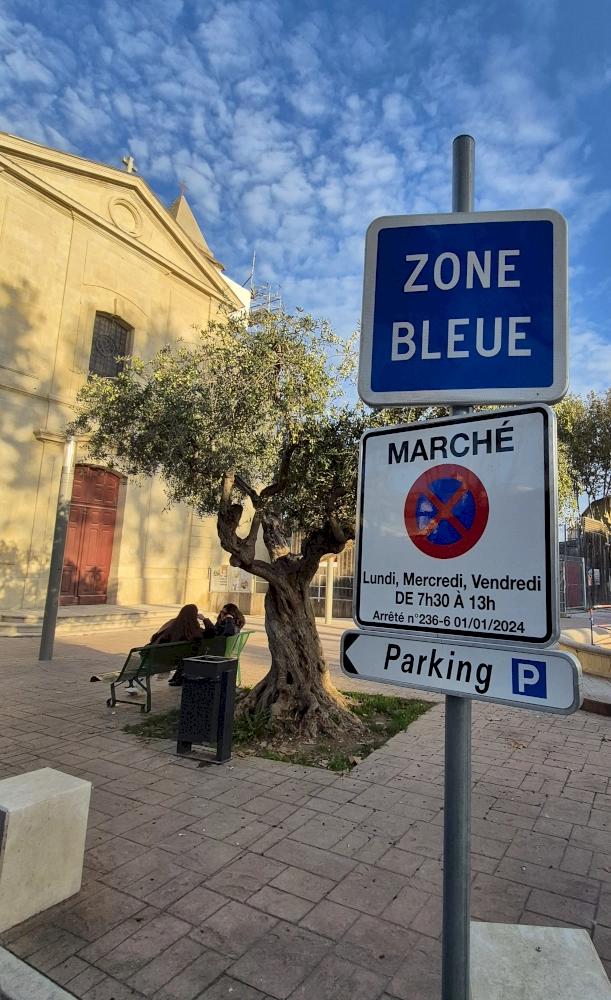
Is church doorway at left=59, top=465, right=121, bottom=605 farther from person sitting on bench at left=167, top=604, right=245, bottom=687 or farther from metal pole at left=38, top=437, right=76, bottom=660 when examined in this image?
person sitting on bench at left=167, top=604, right=245, bottom=687

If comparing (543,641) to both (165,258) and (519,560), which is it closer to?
(519,560)

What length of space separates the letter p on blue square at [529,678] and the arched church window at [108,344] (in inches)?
679

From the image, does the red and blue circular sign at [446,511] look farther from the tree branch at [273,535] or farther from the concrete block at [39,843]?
the tree branch at [273,535]

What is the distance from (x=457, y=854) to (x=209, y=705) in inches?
154

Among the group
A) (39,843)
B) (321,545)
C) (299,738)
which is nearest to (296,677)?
(299,738)

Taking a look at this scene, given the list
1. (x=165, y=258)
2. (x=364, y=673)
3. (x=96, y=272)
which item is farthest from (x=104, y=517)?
(x=364, y=673)

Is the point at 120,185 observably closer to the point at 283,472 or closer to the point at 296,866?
the point at 283,472

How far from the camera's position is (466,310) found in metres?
1.77

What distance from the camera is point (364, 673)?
1.65 m

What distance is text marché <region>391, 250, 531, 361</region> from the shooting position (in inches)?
67.1

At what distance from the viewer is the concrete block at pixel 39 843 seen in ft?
9.48

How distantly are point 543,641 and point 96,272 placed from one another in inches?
720

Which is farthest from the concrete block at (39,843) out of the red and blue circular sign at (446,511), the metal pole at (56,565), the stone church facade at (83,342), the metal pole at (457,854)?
the stone church facade at (83,342)

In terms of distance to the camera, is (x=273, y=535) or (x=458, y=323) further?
(x=273, y=535)
